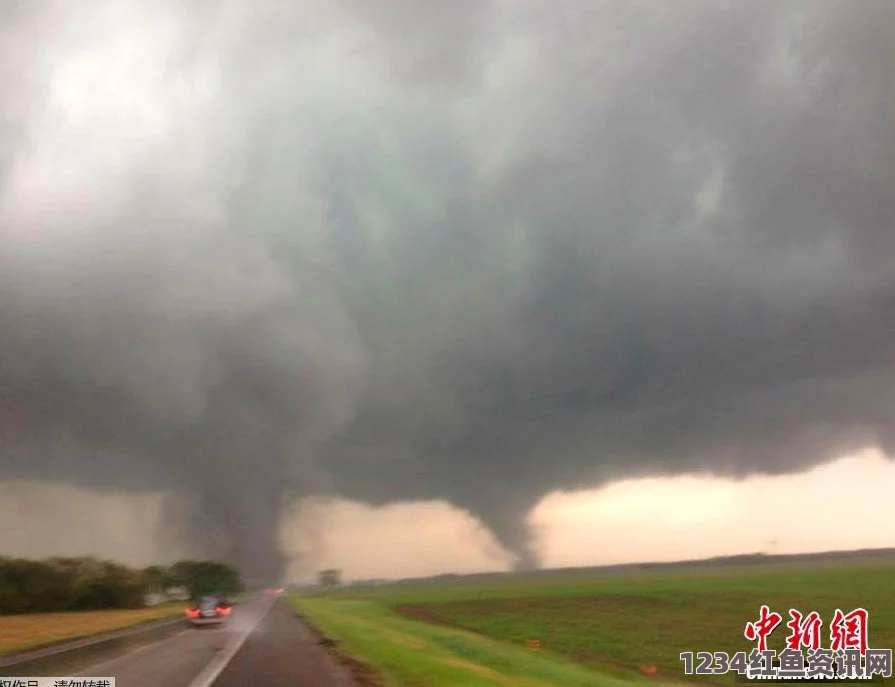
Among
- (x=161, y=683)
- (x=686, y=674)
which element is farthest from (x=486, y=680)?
(x=686, y=674)

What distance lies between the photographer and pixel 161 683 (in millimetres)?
19734

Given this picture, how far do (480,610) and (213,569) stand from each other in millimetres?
79687

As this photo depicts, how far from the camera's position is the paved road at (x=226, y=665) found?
20.1 m

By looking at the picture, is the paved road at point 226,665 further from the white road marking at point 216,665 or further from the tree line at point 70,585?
the tree line at point 70,585

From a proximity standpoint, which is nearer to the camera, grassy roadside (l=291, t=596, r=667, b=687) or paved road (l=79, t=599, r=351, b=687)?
paved road (l=79, t=599, r=351, b=687)

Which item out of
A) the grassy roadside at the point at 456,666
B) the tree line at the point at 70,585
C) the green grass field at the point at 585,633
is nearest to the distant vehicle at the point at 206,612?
the green grass field at the point at 585,633

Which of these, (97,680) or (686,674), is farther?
(686,674)

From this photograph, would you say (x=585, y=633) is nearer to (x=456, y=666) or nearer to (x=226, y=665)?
(x=456, y=666)

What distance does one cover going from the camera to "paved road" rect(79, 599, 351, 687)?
66.0ft

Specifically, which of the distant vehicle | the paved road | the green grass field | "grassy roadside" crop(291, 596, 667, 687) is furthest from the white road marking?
→ the distant vehicle

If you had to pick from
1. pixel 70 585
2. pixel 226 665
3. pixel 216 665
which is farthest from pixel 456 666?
pixel 70 585

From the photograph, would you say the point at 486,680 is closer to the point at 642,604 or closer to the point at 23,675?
the point at 23,675

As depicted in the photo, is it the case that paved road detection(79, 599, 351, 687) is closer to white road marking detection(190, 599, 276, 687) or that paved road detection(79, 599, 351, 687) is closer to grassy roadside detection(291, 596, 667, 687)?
white road marking detection(190, 599, 276, 687)

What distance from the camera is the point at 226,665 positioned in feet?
80.0
